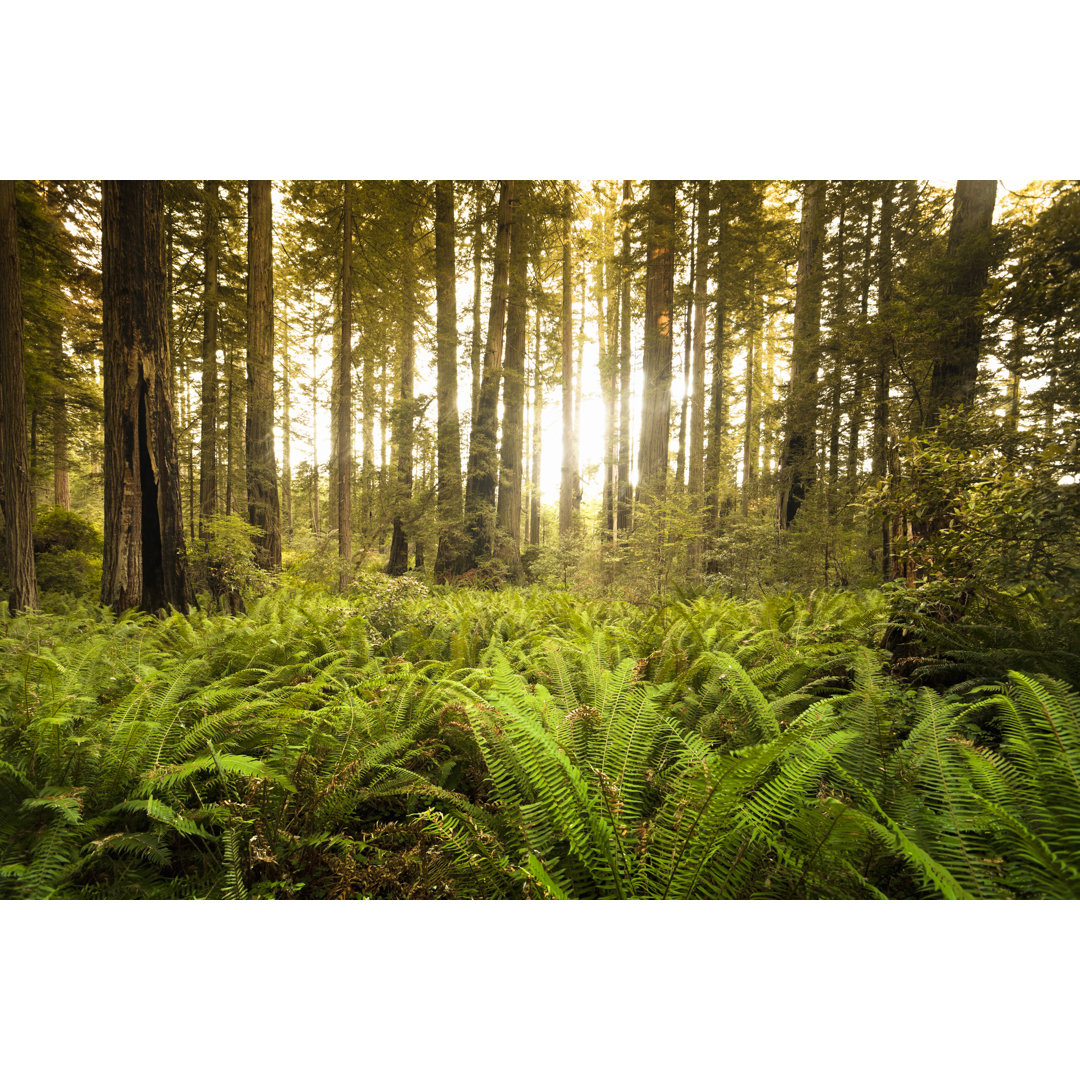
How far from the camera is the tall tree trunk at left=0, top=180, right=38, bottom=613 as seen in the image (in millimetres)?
4305

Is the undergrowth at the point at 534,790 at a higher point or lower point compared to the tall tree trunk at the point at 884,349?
lower

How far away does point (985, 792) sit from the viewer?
1.39 metres

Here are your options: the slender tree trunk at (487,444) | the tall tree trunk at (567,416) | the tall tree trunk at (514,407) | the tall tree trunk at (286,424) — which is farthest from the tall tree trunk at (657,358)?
the tall tree trunk at (286,424)

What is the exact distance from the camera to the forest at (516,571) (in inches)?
50.7

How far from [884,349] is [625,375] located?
7974 millimetres

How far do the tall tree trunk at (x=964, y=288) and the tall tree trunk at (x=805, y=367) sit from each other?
159cm

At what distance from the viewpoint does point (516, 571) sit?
337 inches

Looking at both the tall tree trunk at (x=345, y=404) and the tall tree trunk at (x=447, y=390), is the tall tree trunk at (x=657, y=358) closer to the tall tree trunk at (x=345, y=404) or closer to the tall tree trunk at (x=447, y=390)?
the tall tree trunk at (x=447, y=390)

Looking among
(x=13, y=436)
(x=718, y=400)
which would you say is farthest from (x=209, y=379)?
(x=718, y=400)
